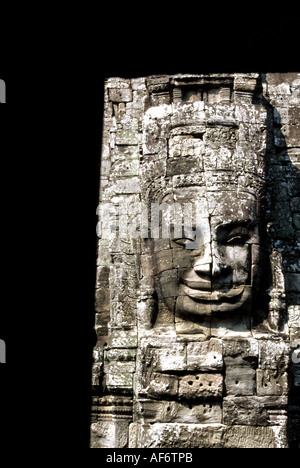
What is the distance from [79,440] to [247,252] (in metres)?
2.51

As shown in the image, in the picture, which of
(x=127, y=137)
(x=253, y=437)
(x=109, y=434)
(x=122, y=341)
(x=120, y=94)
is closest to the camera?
(x=253, y=437)

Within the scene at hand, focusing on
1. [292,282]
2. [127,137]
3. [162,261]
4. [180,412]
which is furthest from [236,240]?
[127,137]

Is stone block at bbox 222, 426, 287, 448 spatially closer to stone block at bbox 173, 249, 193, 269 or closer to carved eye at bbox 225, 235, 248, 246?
stone block at bbox 173, 249, 193, 269

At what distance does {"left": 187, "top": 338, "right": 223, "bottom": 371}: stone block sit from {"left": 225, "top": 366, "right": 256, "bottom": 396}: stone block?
0.45 ft

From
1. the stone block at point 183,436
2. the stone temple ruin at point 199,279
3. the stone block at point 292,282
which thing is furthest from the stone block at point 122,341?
the stone block at point 292,282

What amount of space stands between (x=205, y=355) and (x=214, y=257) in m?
0.93

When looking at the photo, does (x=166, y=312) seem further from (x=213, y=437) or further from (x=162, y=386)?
(x=213, y=437)

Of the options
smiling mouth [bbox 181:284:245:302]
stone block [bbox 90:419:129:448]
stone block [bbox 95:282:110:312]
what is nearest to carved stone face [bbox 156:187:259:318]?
smiling mouth [bbox 181:284:245:302]

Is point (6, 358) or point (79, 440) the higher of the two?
point (6, 358)

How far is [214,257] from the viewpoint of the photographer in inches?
280

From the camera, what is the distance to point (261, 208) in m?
7.48

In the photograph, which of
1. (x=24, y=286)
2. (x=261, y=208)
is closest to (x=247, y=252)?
(x=261, y=208)

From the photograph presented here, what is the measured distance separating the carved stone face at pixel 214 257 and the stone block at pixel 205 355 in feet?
0.96
